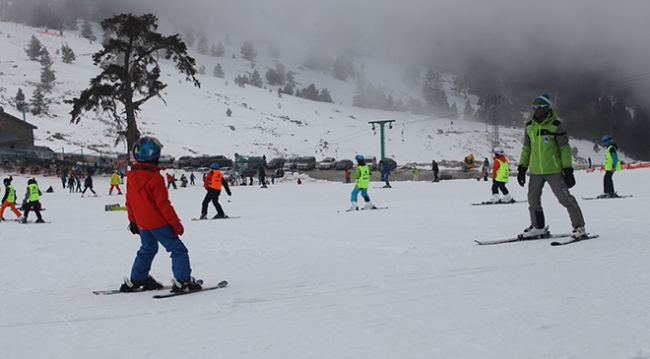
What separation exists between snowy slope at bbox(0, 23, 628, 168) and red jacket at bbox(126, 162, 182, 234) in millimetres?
46471

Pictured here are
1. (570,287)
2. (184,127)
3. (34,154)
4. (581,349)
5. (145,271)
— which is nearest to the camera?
(581,349)

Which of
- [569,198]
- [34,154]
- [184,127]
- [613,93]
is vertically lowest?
[569,198]

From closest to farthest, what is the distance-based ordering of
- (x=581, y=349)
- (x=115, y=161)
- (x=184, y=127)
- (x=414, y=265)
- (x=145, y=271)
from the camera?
(x=581, y=349)
(x=145, y=271)
(x=414, y=265)
(x=115, y=161)
(x=184, y=127)

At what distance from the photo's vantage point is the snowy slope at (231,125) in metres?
61.1

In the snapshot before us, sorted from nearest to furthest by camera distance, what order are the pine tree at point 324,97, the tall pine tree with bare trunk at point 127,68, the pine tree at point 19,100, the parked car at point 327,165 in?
the tall pine tree with bare trunk at point 127,68 → the parked car at point 327,165 → the pine tree at point 19,100 → the pine tree at point 324,97

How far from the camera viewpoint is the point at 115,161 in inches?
1770

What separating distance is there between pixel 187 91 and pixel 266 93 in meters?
21.5

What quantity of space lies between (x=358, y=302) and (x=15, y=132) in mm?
55690

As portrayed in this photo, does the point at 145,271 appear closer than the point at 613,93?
Yes

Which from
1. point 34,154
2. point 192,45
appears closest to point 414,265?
point 34,154

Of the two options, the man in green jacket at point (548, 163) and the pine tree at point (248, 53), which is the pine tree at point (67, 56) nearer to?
the pine tree at point (248, 53)

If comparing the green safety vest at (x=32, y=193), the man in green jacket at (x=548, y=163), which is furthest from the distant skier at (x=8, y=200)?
the man in green jacket at (x=548, y=163)

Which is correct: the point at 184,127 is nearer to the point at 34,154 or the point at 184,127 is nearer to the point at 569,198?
the point at 34,154

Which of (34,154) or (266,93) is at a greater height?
(266,93)
